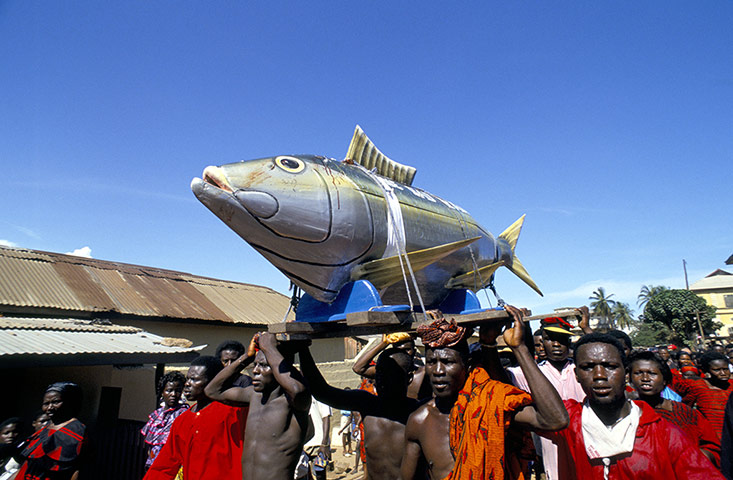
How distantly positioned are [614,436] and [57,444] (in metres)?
3.98

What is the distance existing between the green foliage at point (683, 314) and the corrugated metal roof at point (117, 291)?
3501 cm

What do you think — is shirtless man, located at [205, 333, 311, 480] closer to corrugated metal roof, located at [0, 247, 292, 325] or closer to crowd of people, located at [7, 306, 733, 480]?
crowd of people, located at [7, 306, 733, 480]

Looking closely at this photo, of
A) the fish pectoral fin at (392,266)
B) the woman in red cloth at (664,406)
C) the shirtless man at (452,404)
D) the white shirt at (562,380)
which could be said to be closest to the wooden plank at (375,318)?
the shirtless man at (452,404)

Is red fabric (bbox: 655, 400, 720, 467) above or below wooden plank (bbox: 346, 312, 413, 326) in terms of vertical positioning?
below

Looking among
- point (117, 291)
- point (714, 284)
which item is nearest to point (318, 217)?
point (117, 291)

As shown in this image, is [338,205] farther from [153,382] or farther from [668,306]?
[668,306]

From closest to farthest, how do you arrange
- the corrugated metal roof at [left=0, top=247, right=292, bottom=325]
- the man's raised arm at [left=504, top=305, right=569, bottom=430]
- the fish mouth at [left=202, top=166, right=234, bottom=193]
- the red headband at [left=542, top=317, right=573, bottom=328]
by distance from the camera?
1. the man's raised arm at [left=504, top=305, right=569, bottom=430]
2. the fish mouth at [left=202, top=166, right=234, bottom=193]
3. the red headband at [left=542, top=317, right=573, bottom=328]
4. the corrugated metal roof at [left=0, top=247, right=292, bottom=325]

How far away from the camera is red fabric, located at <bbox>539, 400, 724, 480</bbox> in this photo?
186cm

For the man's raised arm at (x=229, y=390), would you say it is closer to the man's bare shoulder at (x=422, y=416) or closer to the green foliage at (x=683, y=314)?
the man's bare shoulder at (x=422, y=416)

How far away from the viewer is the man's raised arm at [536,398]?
1.98 metres

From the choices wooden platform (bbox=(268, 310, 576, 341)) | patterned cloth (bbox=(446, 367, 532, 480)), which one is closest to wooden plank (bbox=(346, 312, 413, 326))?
wooden platform (bbox=(268, 310, 576, 341))

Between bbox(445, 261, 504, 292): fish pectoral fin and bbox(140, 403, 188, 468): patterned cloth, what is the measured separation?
3411mm

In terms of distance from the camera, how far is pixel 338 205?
8.87 feet

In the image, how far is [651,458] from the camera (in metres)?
1.94
